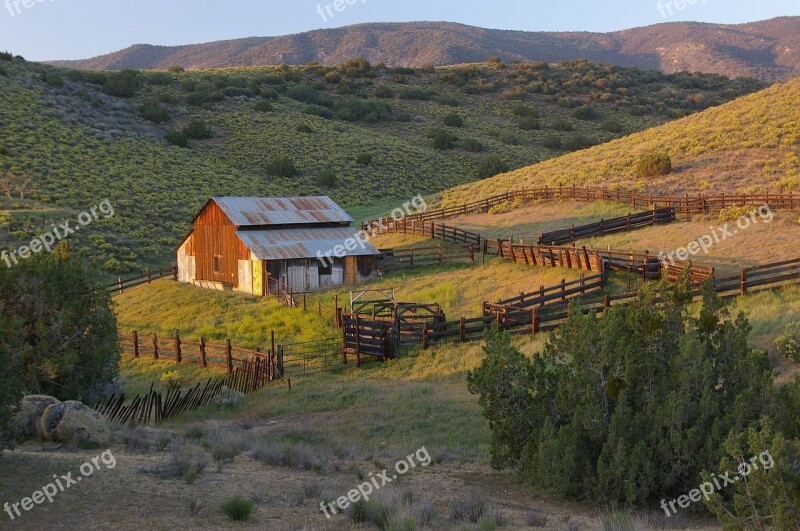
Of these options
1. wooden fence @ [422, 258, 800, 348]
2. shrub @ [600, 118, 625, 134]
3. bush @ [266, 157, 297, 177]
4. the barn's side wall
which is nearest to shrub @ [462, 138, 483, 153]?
shrub @ [600, 118, 625, 134]

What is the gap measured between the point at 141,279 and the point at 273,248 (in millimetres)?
9822

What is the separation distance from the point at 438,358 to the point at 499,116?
249ft

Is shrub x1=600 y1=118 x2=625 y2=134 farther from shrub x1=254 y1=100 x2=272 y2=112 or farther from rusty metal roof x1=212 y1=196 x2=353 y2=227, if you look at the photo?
rusty metal roof x1=212 y1=196 x2=353 y2=227

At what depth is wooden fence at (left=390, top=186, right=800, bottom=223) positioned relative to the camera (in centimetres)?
3594

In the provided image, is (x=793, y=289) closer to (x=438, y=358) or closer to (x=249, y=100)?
(x=438, y=358)

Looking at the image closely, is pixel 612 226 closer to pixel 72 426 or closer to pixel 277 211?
pixel 277 211

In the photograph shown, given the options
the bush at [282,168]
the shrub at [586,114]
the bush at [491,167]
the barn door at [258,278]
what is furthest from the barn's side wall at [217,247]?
the shrub at [586,114]

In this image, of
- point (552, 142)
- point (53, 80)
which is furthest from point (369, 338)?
point (53, 80)

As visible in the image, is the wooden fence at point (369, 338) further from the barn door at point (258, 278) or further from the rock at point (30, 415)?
the barn door at point (258, 278)

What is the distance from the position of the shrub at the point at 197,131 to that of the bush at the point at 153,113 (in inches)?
139

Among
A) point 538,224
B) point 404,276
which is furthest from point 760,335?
point 538,224

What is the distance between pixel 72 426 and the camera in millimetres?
13516

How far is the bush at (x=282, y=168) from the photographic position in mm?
67688

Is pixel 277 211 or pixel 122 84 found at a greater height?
pixel 122 84
